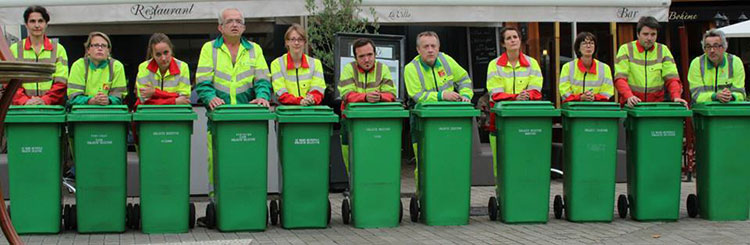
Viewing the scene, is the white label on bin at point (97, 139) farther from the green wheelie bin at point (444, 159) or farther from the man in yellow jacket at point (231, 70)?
the green wheelie bin at point (444, 159)

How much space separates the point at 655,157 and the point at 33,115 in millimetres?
4545

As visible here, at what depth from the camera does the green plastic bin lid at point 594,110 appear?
26.5 ft

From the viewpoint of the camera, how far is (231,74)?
814 cm

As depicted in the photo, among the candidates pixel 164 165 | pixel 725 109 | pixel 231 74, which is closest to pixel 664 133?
pixel 725 109

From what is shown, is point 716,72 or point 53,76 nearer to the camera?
point 53,76

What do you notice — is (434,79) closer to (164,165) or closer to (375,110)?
(375,110)

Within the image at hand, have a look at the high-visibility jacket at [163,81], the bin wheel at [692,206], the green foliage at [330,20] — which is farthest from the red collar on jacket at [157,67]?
the bin wheel at [692,206]

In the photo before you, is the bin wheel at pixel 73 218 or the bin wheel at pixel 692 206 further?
the bin wheel at pixel 692 206

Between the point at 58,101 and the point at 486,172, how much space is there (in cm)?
487

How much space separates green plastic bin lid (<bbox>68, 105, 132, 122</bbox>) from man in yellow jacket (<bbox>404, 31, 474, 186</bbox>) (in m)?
2.20

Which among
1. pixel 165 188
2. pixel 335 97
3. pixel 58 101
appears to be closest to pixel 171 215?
pixel 165 188

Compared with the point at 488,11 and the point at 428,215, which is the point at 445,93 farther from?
the point at 488,11

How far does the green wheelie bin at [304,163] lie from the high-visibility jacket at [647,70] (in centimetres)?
252

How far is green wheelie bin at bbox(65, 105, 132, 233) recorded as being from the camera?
753 centimetres
